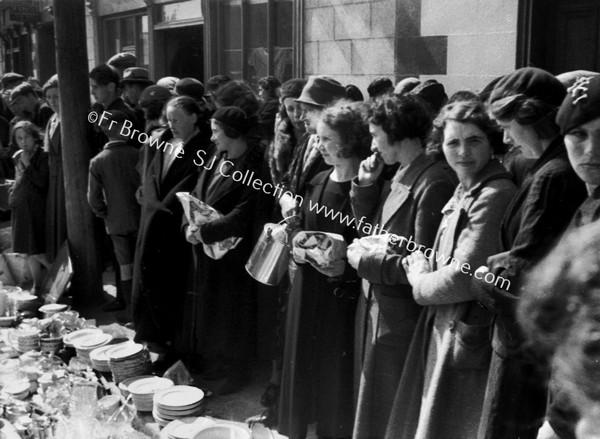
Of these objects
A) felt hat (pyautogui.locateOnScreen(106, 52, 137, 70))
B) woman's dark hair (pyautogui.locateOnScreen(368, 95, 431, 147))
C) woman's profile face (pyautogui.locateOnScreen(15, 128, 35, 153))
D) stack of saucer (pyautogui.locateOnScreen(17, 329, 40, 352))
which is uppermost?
felt hat (pyautogui.locateOnScreen(106, 52, 137, 70))

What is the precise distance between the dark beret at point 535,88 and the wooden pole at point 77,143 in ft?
14.2

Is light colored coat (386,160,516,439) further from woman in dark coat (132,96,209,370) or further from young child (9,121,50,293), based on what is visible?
young child (9,121,50,293)

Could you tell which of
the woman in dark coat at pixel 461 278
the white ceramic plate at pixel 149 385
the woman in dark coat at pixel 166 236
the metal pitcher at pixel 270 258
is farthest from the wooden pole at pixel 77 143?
the woman in dark coat at pixel 461 278

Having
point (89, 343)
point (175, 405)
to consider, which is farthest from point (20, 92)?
point (175, 405)

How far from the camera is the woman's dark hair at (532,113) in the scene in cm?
239

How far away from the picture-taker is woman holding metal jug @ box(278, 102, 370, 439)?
3.27 m

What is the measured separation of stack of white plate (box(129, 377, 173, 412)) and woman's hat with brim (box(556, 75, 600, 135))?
278 centimetres

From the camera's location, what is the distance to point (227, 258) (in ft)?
13.9

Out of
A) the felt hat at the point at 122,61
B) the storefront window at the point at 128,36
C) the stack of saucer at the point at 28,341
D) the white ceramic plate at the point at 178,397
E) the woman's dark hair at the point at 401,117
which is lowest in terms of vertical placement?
the stack of saucer at the point at 28,341

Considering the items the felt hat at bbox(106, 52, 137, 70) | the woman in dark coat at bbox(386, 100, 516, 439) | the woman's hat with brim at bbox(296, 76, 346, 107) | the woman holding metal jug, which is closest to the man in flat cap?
the felt hat at bbox(106, 52, 137, 70)

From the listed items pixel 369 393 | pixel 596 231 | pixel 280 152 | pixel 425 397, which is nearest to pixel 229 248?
pixel 280 152

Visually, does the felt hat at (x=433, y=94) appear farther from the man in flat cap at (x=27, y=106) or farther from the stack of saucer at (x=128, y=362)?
the man in flat cap at (x=27, y=106)

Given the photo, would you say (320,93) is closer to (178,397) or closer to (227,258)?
(227,258)

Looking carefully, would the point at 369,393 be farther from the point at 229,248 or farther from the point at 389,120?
the point at 229,248
